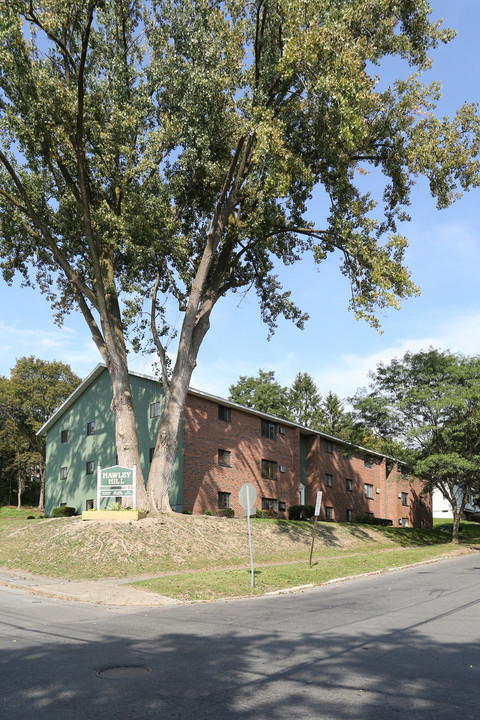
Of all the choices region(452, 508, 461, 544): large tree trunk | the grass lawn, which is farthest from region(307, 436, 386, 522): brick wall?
the grass lawn

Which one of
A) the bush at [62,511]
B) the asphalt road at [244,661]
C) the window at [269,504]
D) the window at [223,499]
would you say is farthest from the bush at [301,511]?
the asphalt road at [244,661]

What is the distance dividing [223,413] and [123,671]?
26414mm

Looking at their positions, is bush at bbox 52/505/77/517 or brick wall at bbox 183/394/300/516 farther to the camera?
bush at bbox 52/505/77/517

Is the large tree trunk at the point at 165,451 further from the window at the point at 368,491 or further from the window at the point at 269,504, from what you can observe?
the window at the point at 368,491

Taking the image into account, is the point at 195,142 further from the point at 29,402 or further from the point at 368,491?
A: the point at 29,402

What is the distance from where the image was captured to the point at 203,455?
30.4 meters

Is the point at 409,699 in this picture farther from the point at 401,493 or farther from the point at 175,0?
the point at 401,493

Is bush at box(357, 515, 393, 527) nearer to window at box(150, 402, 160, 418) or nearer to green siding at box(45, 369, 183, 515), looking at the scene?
green siding at box(45, 369, 183, 515)

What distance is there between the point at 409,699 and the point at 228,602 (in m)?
7.72

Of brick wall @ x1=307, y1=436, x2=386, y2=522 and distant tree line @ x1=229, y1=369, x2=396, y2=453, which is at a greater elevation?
distant tree line @ x1=229, y1=369, x2=396, y2=453

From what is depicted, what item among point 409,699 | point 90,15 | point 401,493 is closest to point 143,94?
point 90,15

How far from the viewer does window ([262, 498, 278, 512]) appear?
1377 inches

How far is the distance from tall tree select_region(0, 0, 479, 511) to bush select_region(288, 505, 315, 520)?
15.5m

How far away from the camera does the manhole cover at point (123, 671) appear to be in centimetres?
596
